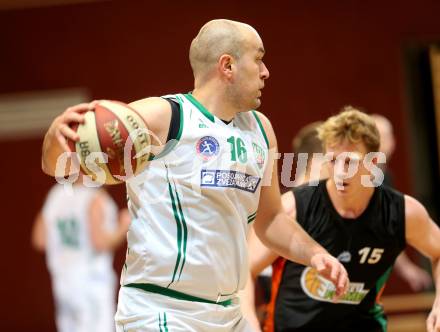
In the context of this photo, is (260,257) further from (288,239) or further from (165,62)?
(165,62)

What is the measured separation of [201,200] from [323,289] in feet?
3.95

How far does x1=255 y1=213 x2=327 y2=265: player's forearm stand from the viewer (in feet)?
12.5

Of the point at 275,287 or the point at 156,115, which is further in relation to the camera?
the point at 275,287

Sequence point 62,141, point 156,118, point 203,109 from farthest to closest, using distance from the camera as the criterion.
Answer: point 203,109
point 156,118
point 62,141

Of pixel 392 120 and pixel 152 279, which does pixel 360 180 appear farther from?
pixel 392 120

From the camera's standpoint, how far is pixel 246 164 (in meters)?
3.57

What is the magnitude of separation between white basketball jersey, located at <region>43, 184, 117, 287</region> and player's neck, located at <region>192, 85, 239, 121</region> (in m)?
4.91

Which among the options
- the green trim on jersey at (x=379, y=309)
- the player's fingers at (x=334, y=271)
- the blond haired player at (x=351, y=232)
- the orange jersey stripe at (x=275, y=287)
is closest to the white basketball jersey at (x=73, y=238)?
the orange jersey stripe at (x=275, y=287)

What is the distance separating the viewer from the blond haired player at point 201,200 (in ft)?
11.1

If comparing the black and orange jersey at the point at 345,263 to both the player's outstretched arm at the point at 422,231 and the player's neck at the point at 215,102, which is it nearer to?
the player's outstretched arm at the point at 422,231

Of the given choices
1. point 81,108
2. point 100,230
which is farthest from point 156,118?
point 100,230

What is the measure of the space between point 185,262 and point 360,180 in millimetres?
1236

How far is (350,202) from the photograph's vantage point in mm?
4316

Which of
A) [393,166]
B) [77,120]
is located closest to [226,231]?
[77,120]
